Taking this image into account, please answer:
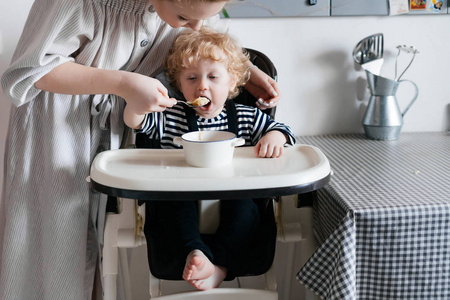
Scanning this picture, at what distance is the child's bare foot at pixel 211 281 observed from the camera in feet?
4.04

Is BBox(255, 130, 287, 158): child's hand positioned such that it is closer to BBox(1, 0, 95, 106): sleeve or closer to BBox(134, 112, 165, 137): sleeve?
BBox(134, 112, 165, 137): sleeve

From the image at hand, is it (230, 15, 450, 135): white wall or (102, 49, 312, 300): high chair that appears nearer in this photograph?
(102, 49, 312, 300): high chair

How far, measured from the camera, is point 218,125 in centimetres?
141

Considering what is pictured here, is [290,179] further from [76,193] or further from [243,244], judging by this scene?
[76,193]

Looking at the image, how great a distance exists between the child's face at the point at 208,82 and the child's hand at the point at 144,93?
7.4 inches

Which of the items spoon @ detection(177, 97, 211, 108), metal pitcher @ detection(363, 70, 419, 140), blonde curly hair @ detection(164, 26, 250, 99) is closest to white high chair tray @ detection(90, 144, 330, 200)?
spoon @ detection(177, 97, 211, 108)

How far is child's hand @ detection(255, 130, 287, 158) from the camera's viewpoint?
4.15 feet

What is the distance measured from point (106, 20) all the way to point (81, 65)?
0.14 metres

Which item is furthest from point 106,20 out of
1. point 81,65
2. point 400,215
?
point 400,215

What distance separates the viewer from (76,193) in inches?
51.8

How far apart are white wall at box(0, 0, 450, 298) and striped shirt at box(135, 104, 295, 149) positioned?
464mm

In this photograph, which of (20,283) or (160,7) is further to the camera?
(20,283)

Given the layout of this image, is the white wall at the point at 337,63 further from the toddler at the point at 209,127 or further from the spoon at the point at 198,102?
the spoon at the point at 198,102

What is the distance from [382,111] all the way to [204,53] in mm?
737
